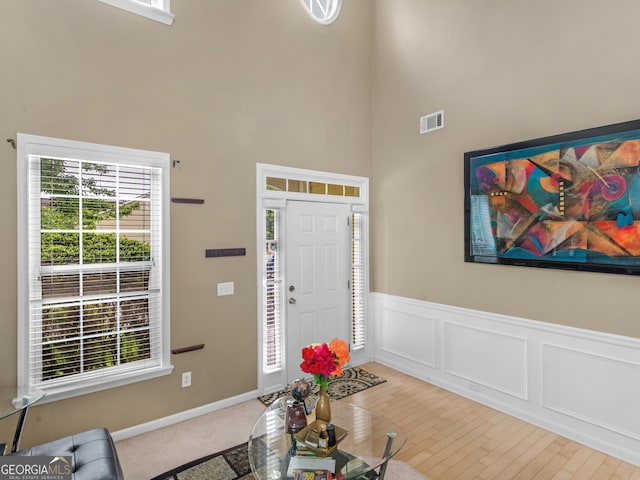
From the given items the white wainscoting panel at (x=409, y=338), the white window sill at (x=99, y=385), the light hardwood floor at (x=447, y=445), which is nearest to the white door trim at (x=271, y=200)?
the light hardwood floor at (x=447, y=445)

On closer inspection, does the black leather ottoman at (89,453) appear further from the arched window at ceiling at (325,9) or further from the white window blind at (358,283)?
the arched window at ceiling at (325,9)

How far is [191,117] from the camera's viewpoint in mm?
3125

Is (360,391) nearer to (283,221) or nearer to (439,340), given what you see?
(439,340)

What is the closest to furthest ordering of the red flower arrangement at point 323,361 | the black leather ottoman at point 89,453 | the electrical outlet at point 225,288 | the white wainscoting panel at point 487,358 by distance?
the black leather ottoman at point 89,453
the red flower arrangement at point 323,361
the white wainscoting panel at point 487,358
the electrical outlet at point 225,288

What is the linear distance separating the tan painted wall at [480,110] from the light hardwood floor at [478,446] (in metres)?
0.92

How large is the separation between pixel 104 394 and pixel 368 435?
6.59ft

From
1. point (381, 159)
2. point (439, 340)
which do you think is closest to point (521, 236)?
point (439, 340)

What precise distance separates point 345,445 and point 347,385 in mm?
1829

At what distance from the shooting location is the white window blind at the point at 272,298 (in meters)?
3.69

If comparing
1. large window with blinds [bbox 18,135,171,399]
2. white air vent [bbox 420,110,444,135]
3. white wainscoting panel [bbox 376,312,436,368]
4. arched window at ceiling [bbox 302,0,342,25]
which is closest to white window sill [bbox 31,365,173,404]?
large window with blinds [bbox 18,135,171,399]

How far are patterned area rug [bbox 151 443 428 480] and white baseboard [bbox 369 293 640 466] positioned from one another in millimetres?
1323

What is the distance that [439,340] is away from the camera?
3805mm

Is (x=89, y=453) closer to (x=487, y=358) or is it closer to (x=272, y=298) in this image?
(x=272, y=298)

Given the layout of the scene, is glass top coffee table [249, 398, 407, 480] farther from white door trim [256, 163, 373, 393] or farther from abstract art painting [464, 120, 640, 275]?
abstract art painting [464, 120, 640, 275]
